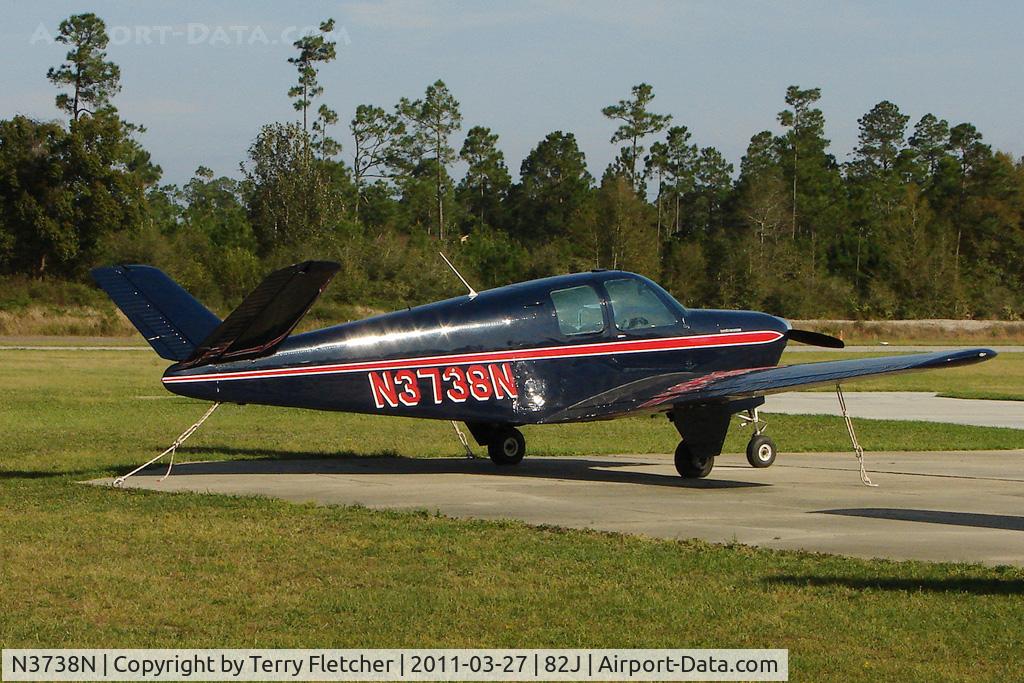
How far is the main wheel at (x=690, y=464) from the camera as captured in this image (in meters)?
14.5

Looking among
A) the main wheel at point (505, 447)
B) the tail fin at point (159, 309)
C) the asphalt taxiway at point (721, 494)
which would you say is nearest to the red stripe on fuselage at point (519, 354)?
the tail fin at point (159, 309)

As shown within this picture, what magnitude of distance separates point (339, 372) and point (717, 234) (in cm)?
9409

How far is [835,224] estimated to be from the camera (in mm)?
109375

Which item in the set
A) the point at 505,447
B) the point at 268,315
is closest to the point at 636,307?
the point at 505,447

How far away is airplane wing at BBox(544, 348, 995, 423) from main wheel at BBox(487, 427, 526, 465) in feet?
5.26

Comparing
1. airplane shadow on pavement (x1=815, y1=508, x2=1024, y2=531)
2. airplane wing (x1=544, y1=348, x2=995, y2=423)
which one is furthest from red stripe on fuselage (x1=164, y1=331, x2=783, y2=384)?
airplane shadow on pavement (x1=815, y1=508, x2=1024, y2=531)

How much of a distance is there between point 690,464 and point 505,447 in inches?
101

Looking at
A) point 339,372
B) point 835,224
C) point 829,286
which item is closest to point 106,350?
point 339,372

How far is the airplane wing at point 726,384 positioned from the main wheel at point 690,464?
72 centimetres

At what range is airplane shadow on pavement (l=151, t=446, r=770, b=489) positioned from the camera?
14.7 m

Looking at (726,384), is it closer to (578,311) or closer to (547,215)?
(578,311)

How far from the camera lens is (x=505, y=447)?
1595 cm

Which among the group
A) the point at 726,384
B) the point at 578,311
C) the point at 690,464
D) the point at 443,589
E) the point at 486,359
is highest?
the point at 578,311

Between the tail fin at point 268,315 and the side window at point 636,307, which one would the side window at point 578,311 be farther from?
the tail fin at point 268,315
